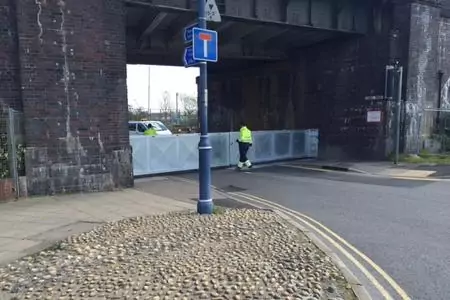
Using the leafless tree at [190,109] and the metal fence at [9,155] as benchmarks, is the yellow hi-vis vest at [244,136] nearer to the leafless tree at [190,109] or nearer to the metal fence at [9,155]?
the metal fence at [9,155]

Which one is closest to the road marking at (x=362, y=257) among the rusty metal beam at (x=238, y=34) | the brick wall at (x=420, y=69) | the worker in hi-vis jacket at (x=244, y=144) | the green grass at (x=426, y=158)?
the worker in hi-vis jacket at (x=244, y=144)

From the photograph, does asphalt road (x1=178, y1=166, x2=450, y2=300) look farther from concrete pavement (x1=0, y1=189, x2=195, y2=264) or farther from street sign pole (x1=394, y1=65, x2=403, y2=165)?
concrete pavement (x1=0, y1=189, x2=195, y2=264)

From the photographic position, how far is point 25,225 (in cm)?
666

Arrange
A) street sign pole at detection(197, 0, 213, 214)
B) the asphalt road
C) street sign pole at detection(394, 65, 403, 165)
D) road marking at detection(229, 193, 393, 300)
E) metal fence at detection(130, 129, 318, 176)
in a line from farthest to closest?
1. street sign pole at detection(394, 65, 403, 165)
2. metal fence at detection(130, 129, 318, 176)
3. street sign pole at detection(197, 0, 213, 214)
4. the asphalt road
5. road marking at detection(229, 193, 393, 300)

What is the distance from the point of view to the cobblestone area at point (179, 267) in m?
3.98

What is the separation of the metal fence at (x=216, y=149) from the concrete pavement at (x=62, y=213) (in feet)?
11.6

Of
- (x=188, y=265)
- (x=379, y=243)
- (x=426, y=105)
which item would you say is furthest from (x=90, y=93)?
(x=426, y=105)

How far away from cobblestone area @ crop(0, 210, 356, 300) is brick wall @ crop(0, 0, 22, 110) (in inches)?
187

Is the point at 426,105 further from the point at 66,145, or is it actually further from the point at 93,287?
the point at 93,287

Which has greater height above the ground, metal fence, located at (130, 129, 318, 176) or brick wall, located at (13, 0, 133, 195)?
brick wall, located at (13, 0, 133, 195)

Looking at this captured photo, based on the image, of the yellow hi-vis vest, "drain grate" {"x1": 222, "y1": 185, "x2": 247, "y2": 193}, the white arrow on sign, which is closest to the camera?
the white arrow on sign

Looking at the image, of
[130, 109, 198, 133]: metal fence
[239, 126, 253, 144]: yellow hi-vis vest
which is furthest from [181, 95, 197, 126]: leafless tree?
[239, 126, 253, 144]: yellow hi-vis vest

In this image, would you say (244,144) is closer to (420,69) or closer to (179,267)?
(420,69)

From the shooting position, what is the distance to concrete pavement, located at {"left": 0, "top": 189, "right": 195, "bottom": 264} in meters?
5.71
